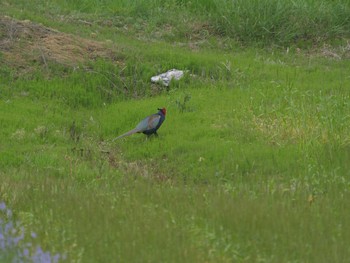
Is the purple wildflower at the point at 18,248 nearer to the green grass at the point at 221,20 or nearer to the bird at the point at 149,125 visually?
the bird at the point at 149,125

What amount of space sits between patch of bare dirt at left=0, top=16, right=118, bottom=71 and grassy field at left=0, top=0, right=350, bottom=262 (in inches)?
1.2

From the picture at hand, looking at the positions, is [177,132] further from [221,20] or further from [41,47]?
[221,20]

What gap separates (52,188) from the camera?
7824 mm

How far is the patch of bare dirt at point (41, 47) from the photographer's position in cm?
1404

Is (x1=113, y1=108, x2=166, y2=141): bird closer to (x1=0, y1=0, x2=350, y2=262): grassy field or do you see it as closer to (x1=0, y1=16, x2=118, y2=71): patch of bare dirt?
(x1=0, y1=0, x2=350, y2=262): grassy field

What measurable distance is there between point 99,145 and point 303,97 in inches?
113

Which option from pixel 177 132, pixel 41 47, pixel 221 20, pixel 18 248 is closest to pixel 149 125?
pixel 177 132

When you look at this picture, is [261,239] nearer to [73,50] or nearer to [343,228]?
[343,228]

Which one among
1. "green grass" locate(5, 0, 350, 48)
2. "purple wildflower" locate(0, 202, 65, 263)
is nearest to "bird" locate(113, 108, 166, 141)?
"purple wildflower" locate(0, 202, 65, 263)

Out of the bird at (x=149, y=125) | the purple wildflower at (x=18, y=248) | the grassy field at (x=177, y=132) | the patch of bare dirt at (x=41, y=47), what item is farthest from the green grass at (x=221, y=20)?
the purple wildflower at (x=18, y=248)

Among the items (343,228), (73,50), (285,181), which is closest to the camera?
(343,228)

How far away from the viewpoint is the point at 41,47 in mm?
14352

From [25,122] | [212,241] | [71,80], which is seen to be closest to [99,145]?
[25,122]

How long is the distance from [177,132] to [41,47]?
12.2ft
